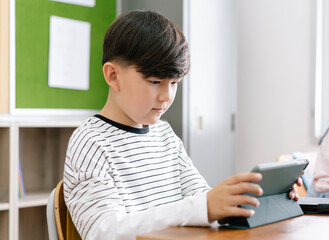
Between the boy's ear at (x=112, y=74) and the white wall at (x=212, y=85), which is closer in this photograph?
the boy's ear at (x=112, y=74)

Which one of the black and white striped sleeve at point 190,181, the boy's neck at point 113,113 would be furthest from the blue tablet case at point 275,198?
the boy's neck at point 113,113

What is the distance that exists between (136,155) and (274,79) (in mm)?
2052

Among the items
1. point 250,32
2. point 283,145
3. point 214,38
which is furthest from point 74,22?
point 283,145

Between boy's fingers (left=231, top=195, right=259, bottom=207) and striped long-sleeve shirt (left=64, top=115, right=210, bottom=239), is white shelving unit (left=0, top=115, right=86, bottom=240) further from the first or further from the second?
boy's fingers (left=231, top=195, right=259, bottom=207)

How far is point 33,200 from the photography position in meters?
2.15

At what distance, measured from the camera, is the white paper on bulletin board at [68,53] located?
2428 millimetres

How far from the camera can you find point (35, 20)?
2.36 metres

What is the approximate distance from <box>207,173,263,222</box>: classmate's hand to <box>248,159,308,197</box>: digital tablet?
0.07ft

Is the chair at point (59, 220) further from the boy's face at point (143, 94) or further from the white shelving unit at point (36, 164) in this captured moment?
the white shelving unit at point (36, 164)

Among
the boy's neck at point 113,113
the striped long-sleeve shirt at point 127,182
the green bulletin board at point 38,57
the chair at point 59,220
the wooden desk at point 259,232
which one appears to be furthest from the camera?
the green bulletin board at point 38,57

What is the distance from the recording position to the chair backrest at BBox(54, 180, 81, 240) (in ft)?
3.27

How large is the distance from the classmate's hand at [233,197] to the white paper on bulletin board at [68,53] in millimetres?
1791

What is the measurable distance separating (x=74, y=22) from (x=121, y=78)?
1.57 meters

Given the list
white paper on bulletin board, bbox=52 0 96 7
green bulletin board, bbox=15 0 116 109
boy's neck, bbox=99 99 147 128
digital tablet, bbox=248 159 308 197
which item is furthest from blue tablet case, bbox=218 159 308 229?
white paper on bulletin board, bbox=52 0 96 7
